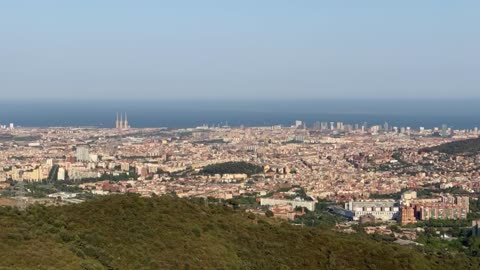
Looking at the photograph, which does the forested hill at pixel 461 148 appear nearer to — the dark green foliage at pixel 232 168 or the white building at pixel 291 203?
the dark green foliage at pixel 232 168

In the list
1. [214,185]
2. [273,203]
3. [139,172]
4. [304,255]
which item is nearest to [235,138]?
[139,172]

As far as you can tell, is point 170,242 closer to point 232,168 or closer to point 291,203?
point 291,203

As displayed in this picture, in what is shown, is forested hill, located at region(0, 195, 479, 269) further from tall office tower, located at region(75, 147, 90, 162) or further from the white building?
tall office tower, located at region(75, 147, 90, 162)

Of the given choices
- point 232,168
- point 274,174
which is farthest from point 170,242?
point 232,168

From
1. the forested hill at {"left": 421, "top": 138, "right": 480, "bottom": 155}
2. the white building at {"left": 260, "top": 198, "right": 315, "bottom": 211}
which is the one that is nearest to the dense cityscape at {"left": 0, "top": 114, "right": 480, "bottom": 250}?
the white building at {"left": 260, "top": 198, "right": 315, "bottom": 211}

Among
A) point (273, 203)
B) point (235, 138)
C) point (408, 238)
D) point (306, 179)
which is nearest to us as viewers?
point (408, 238)

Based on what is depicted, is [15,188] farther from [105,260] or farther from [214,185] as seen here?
[105,260]
